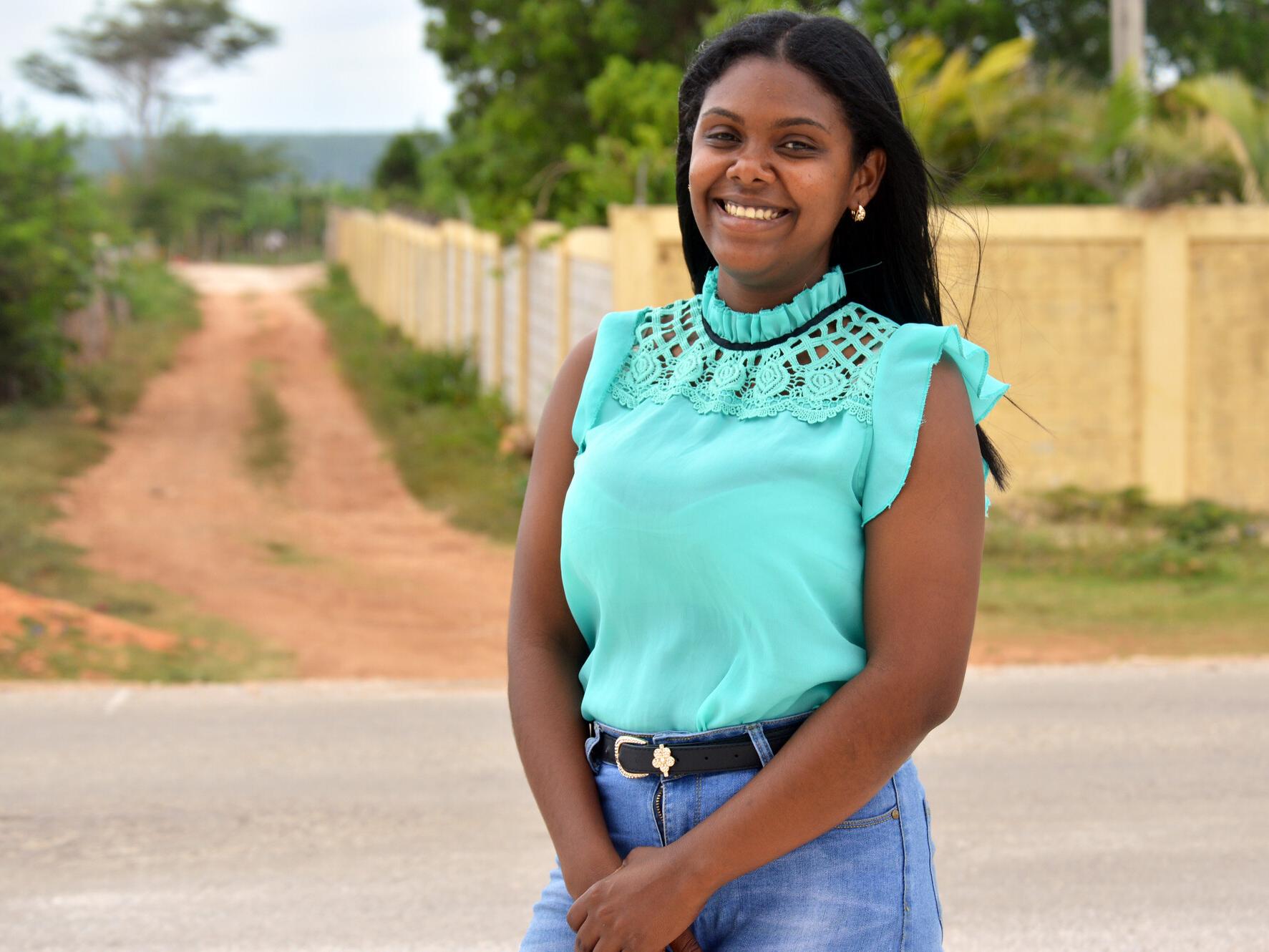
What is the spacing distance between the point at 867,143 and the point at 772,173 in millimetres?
135

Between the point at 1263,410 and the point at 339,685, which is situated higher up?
the point at 1263,410

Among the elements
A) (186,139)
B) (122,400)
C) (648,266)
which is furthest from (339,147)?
(648,266)

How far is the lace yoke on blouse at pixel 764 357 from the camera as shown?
1702mm

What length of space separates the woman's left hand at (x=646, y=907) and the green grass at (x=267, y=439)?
12.9 m

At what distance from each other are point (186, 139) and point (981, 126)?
53819 millimetres

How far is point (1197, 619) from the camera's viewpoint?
Answer: 8.67 meters

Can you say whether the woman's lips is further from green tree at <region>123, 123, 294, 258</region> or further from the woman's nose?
green tree at <region>123, 123, 294, 258</region>

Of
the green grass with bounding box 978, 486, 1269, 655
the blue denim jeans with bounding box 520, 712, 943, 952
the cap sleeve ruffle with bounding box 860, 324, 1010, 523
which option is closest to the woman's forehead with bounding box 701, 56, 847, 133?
the cap sleeve ruffle with bounding box 860, 324, 1010, 523

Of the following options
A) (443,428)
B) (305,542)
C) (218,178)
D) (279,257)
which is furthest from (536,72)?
(218,178)

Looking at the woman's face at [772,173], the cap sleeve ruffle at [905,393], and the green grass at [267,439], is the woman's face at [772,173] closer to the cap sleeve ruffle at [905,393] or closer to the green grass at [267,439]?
the cap sleeve ruffle at [905,393]

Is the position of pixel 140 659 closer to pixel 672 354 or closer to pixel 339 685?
pixel 339 685

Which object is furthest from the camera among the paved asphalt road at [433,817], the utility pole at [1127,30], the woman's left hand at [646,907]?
the utility pole at [1127,30]

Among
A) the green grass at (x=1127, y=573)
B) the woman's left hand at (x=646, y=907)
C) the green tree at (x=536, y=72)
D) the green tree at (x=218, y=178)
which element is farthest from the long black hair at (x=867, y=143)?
the green tree at (x=218, y=178)

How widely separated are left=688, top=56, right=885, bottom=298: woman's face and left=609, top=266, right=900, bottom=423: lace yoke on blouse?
48 millimetres
